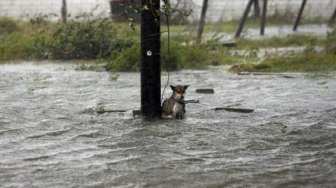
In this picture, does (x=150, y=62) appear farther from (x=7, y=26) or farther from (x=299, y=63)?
(x=7, y=26)

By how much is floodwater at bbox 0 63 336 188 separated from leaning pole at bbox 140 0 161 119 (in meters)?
0.25

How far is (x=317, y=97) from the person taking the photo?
1410 cm

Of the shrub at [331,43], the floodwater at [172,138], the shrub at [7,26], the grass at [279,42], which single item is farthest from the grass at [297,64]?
the shrub at [7,26]

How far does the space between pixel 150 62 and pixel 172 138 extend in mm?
1365

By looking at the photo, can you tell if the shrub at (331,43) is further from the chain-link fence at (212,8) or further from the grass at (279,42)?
the chain-link fence at (212,8)

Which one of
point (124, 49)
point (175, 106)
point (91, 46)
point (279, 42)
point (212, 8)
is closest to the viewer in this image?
point (175, 106)

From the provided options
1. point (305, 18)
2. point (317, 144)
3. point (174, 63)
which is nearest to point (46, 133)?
point (317, 144)

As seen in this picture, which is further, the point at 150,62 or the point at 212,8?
the point at 212,8

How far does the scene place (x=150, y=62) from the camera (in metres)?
11.5

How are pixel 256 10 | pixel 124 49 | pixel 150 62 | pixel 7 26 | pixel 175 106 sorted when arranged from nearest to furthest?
pixel 150 62
pixel 175 106
pixel 124 49
pixel 7 26
pixel 256 10

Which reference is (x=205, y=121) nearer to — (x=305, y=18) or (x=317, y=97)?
(x=317, y=97)

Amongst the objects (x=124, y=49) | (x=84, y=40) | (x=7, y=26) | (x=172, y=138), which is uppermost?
(x=7, y=26)

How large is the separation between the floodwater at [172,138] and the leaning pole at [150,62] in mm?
252

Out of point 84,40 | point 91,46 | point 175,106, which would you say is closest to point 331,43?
point 91,46
